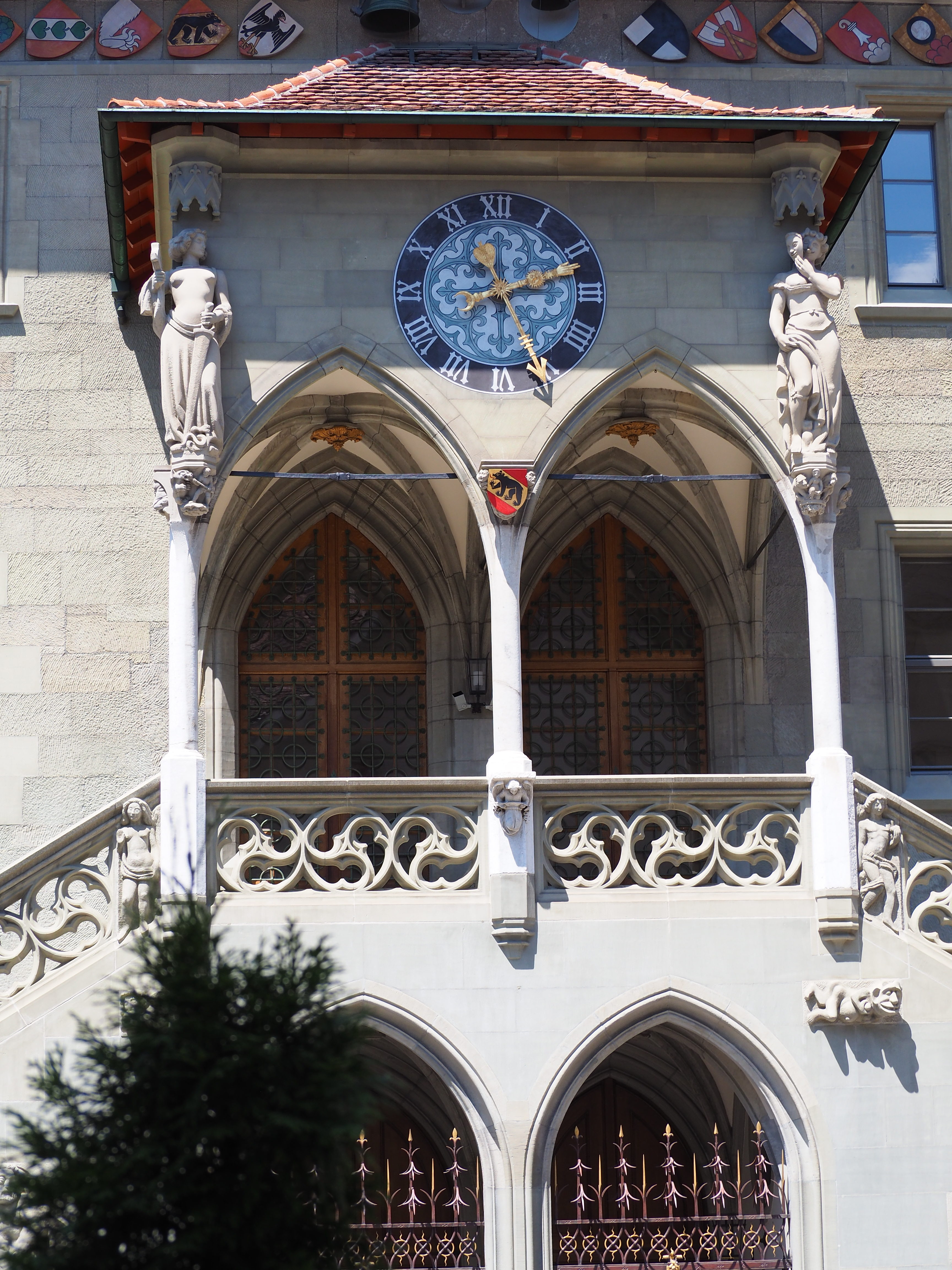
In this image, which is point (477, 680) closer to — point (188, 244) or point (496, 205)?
point (496, 205)

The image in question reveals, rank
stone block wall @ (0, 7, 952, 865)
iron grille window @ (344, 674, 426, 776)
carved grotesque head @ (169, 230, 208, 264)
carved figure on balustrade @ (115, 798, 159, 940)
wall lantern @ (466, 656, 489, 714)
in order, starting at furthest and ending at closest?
iron grille window @ (344, 674, 426, 776) → wall lantern @ (466, 656, 489, 714) → stone block wall @ (0, 7, 952, 865) → carved grotesque head @ (169, 230, 208, 264) → carved figure on balustrade @ (115, 798, 159, 940)

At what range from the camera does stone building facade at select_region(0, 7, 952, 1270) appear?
1223 cm

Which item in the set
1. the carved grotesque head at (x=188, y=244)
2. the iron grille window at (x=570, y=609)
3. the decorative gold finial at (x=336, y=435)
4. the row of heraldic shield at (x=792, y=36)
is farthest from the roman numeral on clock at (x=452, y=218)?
the row of heraldic shield at (x=792, y=36)

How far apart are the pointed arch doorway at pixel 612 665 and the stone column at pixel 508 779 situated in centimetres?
316

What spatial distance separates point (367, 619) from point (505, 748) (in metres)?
3.75

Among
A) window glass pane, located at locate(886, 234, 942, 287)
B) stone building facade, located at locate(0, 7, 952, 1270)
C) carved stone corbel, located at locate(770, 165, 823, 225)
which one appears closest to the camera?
stone building facade, located at locate(0, 7, 952, 1270)

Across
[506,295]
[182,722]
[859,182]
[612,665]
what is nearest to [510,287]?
[506,295]

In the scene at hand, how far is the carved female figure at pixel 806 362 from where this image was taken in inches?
504

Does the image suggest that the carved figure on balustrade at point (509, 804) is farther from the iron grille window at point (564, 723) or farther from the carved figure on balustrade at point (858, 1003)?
the iron grille window at point (564, 723)

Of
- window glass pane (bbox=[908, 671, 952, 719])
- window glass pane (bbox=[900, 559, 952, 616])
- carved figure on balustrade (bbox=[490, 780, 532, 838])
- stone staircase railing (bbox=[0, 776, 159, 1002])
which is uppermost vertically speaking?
window glass pane (bbox=[900, 559, 952, 616])

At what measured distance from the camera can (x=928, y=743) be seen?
624 inches

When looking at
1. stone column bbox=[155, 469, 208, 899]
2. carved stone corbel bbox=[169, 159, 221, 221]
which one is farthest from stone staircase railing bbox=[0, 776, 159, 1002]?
carved stone corbel bbox=[169, 159, 221, 221]

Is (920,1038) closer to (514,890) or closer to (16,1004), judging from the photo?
(514,890)

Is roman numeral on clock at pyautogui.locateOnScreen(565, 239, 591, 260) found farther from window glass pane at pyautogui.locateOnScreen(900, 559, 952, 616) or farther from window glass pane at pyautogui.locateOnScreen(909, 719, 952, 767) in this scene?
window glass pane at pyautogui.locateOnScreen(909, 719, 952, 767)
